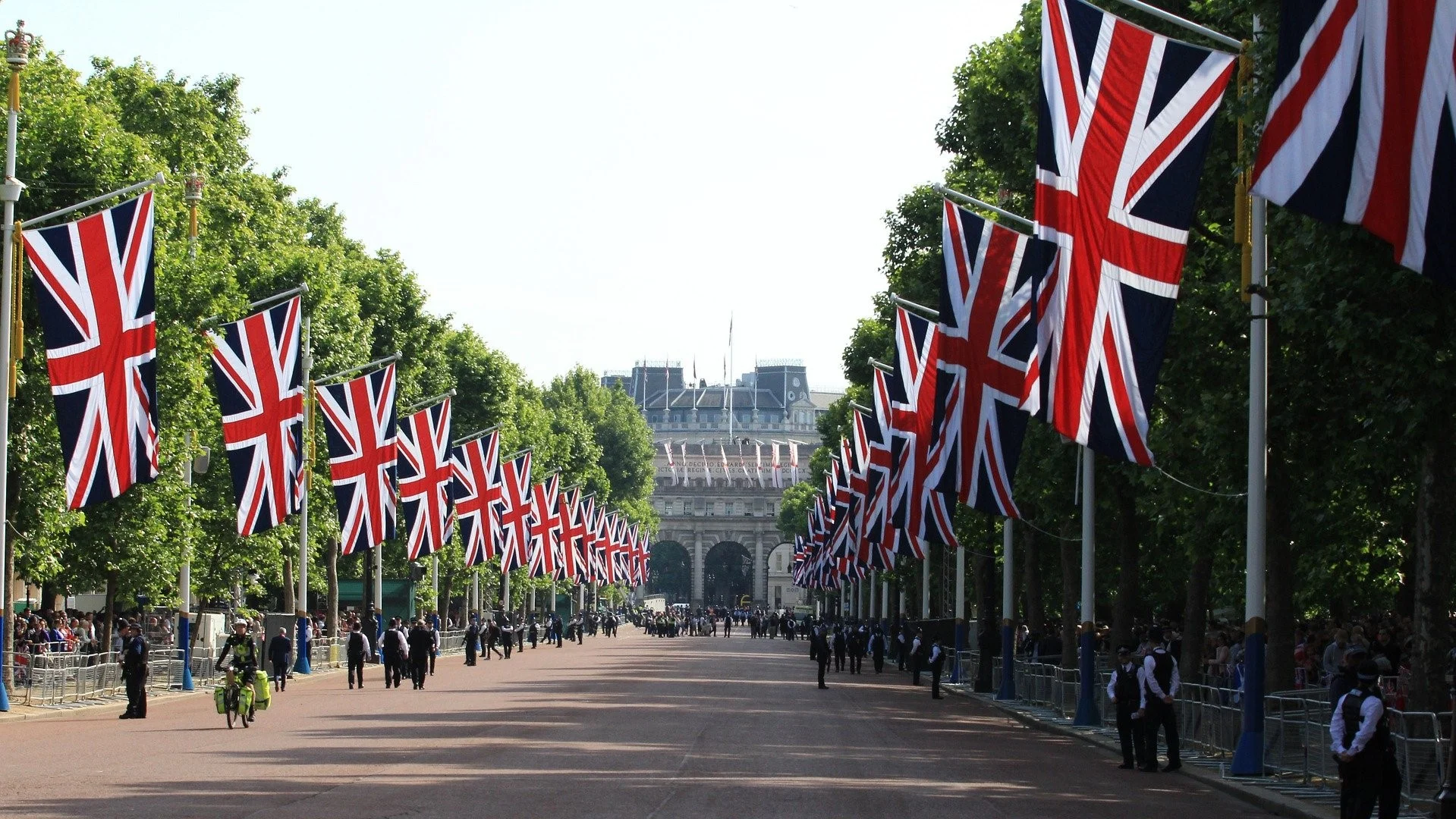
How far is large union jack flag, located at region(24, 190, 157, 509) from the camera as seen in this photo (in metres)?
27.6

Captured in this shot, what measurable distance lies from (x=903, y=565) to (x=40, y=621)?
4088cm

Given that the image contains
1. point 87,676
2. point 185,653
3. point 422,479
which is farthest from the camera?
point 422,479

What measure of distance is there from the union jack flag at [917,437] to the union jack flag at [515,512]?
25.1 metres

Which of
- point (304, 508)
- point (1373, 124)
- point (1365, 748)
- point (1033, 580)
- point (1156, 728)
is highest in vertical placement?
point (1373, 124)

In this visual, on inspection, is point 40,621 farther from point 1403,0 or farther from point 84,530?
point 1403,0

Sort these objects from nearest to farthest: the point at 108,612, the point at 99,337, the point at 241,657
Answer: the point at 99,337 → the point at 241,657 → the point at 108,612

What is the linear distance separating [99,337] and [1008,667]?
76.1 ft

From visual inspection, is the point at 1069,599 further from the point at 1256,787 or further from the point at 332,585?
the point at 332,585

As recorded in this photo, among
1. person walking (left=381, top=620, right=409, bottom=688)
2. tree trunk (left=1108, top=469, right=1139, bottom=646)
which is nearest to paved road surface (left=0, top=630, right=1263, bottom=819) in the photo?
tree trunk (left=1108, top=469, right=1139, bottom=646)

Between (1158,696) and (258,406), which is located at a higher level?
(258,406)

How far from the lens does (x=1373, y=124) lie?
13.8 meters

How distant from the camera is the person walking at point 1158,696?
24.4 m

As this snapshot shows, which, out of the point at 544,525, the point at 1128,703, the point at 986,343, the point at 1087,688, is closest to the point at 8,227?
the point at 986,343

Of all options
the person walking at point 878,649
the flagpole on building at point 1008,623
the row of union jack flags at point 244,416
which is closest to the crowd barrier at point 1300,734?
the flagpole on building at point 1008,623
